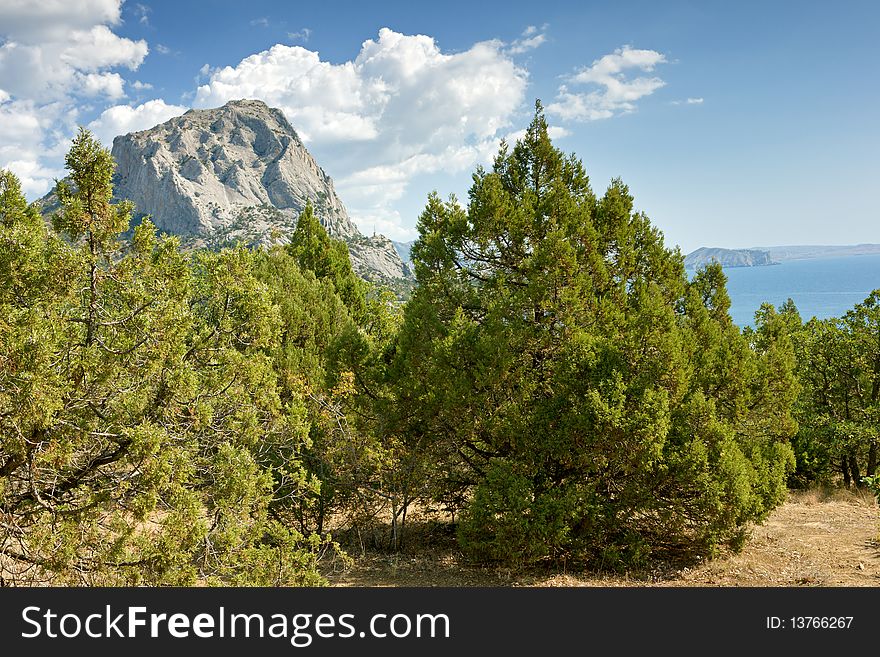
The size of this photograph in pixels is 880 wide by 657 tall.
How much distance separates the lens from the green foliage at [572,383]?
932cm

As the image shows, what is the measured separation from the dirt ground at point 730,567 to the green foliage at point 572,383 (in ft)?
1.73

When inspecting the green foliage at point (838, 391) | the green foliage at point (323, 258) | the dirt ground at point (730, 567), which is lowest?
the dirt ground at point (730, 567)

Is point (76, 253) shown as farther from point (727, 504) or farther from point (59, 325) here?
point (727, 504)

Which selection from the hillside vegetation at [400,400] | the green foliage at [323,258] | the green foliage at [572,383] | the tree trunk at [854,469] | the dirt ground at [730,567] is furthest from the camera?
the green foliage at [323,258]

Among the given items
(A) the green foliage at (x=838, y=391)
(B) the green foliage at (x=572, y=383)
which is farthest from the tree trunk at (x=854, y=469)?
(B) the green foliage at (x=572, y=383)

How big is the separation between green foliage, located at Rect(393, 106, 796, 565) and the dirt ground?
20.8 inches

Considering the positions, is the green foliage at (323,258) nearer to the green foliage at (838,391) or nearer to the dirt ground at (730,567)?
the dirt ground at (730,567)

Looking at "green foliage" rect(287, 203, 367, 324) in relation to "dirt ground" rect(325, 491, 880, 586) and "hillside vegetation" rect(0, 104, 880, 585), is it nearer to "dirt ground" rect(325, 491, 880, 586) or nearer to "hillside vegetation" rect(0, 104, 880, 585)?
"hillside vegetation" rect(0, 104, 880, 585)

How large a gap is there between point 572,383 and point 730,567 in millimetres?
4631

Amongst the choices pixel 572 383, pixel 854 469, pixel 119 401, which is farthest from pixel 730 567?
pixel 854 469

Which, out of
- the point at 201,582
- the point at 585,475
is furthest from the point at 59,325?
the point at 585,475

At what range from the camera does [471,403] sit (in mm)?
10289

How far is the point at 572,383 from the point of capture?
31.0 feet
